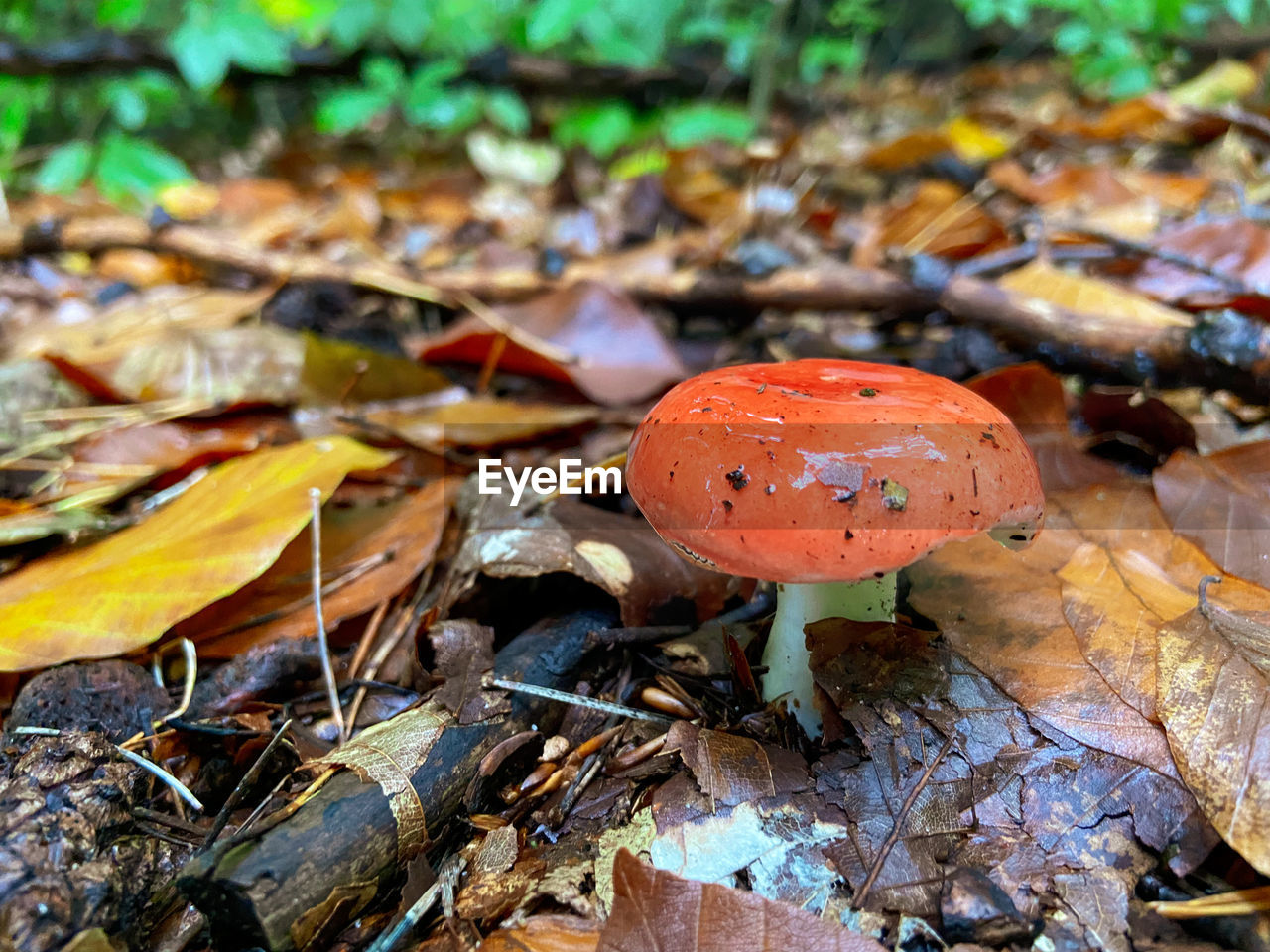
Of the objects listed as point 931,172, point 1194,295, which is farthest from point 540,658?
point 931,172

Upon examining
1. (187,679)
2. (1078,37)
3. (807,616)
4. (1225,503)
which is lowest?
(187,679)

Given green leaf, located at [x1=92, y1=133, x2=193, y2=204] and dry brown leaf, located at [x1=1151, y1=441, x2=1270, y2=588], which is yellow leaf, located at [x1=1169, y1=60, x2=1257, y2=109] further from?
green leaf, located at [x1=92, y1=133, x2=193, y2=204]

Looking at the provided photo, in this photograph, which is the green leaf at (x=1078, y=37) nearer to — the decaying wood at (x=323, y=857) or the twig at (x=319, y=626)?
the twig at (x=319, y=626)

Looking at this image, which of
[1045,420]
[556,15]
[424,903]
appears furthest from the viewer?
[556,15]

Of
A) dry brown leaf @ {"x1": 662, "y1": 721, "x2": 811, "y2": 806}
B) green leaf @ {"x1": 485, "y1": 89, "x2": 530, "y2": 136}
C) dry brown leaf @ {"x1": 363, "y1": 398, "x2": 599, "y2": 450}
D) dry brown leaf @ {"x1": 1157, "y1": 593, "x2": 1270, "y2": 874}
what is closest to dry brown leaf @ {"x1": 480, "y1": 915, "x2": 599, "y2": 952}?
dry brown leaf @ {"x1": 662, "y1": 721, "x2": 811, "y2": 806}

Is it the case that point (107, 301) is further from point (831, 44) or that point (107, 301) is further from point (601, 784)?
point (831, 44)

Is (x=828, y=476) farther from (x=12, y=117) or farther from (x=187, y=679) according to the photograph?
(x=12, y=117)

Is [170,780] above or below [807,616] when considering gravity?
below

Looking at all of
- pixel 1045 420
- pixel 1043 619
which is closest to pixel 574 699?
pixel 1043 619
